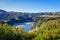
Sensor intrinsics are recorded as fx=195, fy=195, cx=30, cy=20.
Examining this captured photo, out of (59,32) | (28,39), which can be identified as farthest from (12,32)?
(59,32)

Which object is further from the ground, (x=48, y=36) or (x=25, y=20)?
(x=48, y=36)

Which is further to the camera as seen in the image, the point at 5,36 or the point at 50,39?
the point at 50,39

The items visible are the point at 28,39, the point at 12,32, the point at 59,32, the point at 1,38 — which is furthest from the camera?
the point at 59,32

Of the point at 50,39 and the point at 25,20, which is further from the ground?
the point at 50,39

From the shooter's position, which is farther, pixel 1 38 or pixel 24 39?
pixel 24 39

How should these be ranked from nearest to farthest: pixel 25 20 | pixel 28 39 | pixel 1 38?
pixel 1 38
pixel 28 39
pixel 25 20

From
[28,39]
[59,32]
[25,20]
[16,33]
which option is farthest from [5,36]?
[25,20]

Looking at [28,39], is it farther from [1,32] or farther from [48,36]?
[1,32]

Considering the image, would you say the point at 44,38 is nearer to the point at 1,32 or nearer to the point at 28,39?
the point at 28,39

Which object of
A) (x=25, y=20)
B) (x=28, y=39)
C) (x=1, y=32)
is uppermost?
(x=1, y=32)
